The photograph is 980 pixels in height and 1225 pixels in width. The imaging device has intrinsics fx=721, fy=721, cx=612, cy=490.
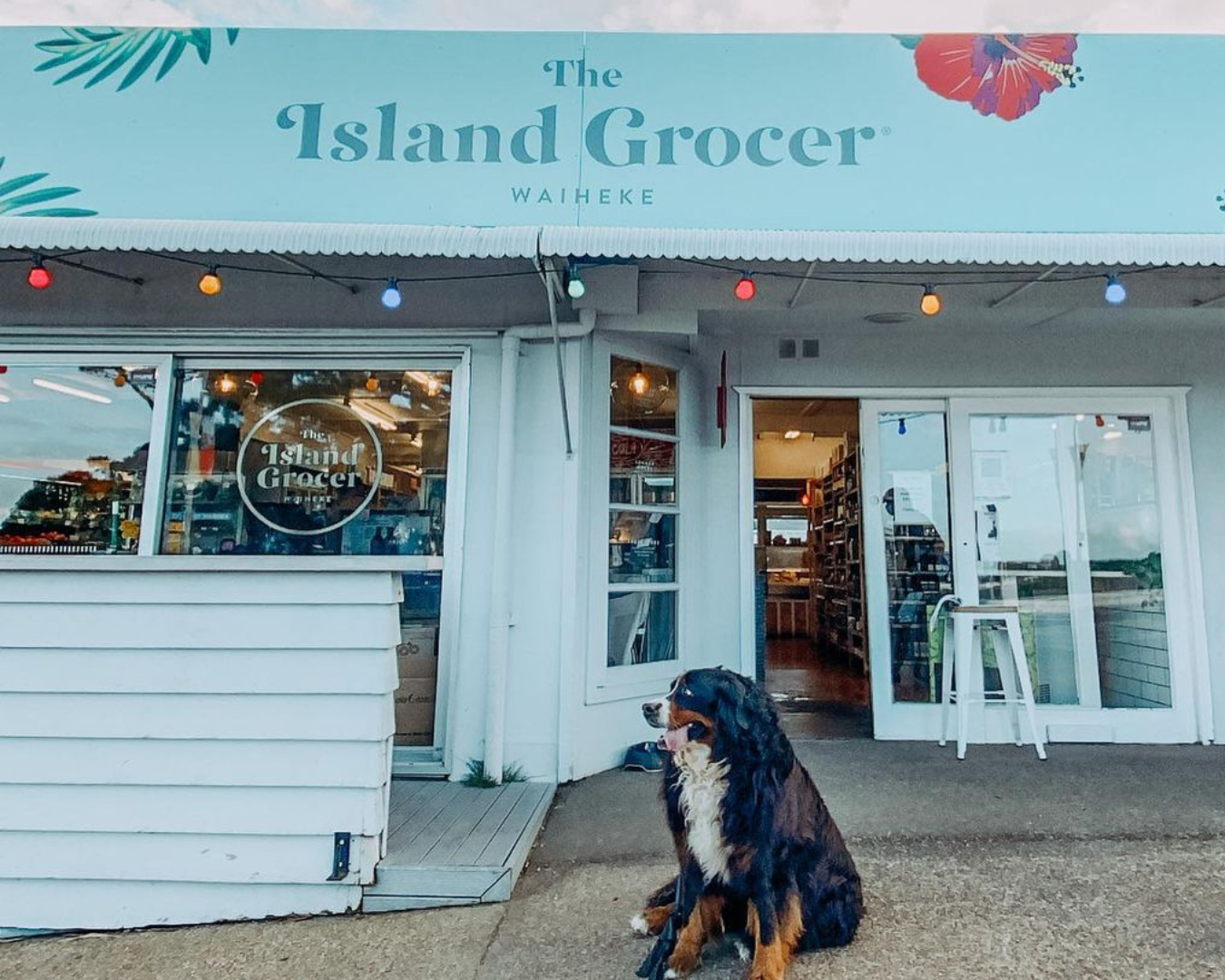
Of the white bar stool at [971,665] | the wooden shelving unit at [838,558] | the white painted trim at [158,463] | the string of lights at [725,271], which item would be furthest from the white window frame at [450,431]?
the wooden shelving unit at [838,558]

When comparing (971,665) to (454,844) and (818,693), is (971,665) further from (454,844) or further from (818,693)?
(454,844)

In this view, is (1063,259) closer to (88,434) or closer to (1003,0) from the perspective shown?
(1003,0)

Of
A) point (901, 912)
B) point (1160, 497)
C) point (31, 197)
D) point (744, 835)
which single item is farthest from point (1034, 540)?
point (31, 197)

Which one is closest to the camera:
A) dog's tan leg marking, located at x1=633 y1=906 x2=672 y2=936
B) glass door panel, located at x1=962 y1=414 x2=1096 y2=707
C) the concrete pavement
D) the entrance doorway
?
the concrete pavement

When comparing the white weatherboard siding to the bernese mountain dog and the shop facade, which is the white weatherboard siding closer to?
the shop facade

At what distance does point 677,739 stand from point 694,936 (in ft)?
1.66

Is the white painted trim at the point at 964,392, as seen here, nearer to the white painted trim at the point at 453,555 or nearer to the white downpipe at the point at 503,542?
the white downpipe at the point at 503,542

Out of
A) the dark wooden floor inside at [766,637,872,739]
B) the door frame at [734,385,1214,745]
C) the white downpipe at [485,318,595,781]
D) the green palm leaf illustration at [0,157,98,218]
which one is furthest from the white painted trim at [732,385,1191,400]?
the green palm leaf illustration at [0,157,98,218]

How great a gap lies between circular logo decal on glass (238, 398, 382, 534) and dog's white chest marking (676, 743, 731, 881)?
8.03ft

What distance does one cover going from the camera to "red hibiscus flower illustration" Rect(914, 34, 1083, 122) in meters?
3.56

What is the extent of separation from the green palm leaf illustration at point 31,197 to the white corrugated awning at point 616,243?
0.79 metres

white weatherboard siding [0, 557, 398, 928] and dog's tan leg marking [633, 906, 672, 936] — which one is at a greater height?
white weatherboard siding [0, 557, 398, 928]

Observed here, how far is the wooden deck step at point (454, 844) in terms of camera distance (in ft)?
7.63

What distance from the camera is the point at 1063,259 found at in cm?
274
